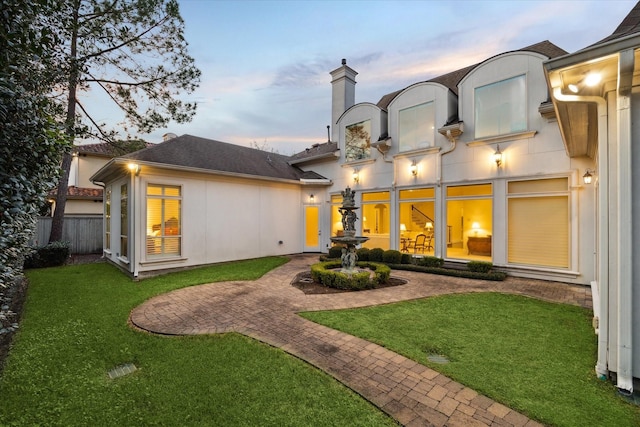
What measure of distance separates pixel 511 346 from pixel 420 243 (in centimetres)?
693

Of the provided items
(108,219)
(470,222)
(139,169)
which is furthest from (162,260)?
(470,222)

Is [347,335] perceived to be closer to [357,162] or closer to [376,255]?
[376,255]

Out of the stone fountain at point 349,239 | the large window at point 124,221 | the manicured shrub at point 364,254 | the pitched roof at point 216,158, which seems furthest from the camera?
the manicured shrub at point 364,254

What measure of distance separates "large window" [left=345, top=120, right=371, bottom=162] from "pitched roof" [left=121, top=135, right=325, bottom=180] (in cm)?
197

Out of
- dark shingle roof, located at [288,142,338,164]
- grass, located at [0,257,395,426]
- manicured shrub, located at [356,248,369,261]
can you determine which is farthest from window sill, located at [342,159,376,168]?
grass, located at [0,257,395,426]

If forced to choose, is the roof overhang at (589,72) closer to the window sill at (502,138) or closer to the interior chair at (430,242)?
the window sill at (502,138)

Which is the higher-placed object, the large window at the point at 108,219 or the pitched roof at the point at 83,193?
the pitched roof at the point at 83,193

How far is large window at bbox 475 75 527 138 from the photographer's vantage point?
827cm

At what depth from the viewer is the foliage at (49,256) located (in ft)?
33.0

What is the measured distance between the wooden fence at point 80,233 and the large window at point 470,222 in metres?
17.0

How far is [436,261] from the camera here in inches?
361

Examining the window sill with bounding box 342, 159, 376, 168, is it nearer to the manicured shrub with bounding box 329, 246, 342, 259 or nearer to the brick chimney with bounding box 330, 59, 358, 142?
the brick chimney with bounding box 330, 59, 358, 142

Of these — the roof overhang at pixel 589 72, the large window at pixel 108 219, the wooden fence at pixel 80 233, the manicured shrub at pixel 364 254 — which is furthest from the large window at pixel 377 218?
the wooden fence at pixel 80 233

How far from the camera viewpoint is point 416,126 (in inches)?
414
